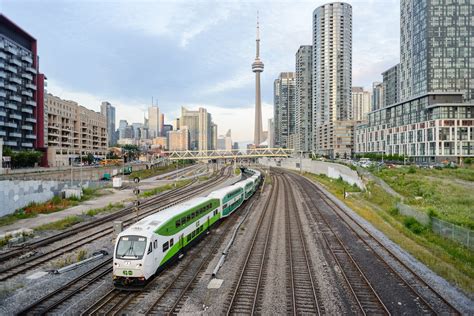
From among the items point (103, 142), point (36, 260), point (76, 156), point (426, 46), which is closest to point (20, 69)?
point (76, 156)

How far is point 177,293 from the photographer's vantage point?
1786cm

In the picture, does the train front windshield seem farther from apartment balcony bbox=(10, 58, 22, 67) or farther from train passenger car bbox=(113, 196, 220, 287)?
apartment balcony bbox=(10, 58, 22, 67)

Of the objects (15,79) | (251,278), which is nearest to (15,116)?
(15,79)

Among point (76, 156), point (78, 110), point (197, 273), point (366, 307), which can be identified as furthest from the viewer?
point (78, 110)

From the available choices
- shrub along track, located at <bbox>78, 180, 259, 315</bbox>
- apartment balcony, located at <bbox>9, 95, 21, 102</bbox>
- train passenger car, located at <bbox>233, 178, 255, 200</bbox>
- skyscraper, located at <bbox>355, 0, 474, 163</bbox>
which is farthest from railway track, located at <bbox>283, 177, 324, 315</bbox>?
apartment balcony, located at <bbox>9, 95, 21, 102</bbox>

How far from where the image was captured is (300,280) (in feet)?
64.6

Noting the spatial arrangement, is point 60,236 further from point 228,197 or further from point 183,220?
point 228,197

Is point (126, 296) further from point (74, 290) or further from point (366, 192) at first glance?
point (366, 192)

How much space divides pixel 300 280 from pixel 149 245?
8.72m

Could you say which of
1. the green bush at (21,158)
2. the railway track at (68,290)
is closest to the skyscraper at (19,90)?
the green bush at (21,158)

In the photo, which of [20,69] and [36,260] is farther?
[20,69]

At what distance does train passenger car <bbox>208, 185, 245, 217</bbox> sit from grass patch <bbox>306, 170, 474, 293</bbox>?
14.7 m

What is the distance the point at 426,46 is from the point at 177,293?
6087 inches

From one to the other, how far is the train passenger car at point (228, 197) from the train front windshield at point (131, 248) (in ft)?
50.8
